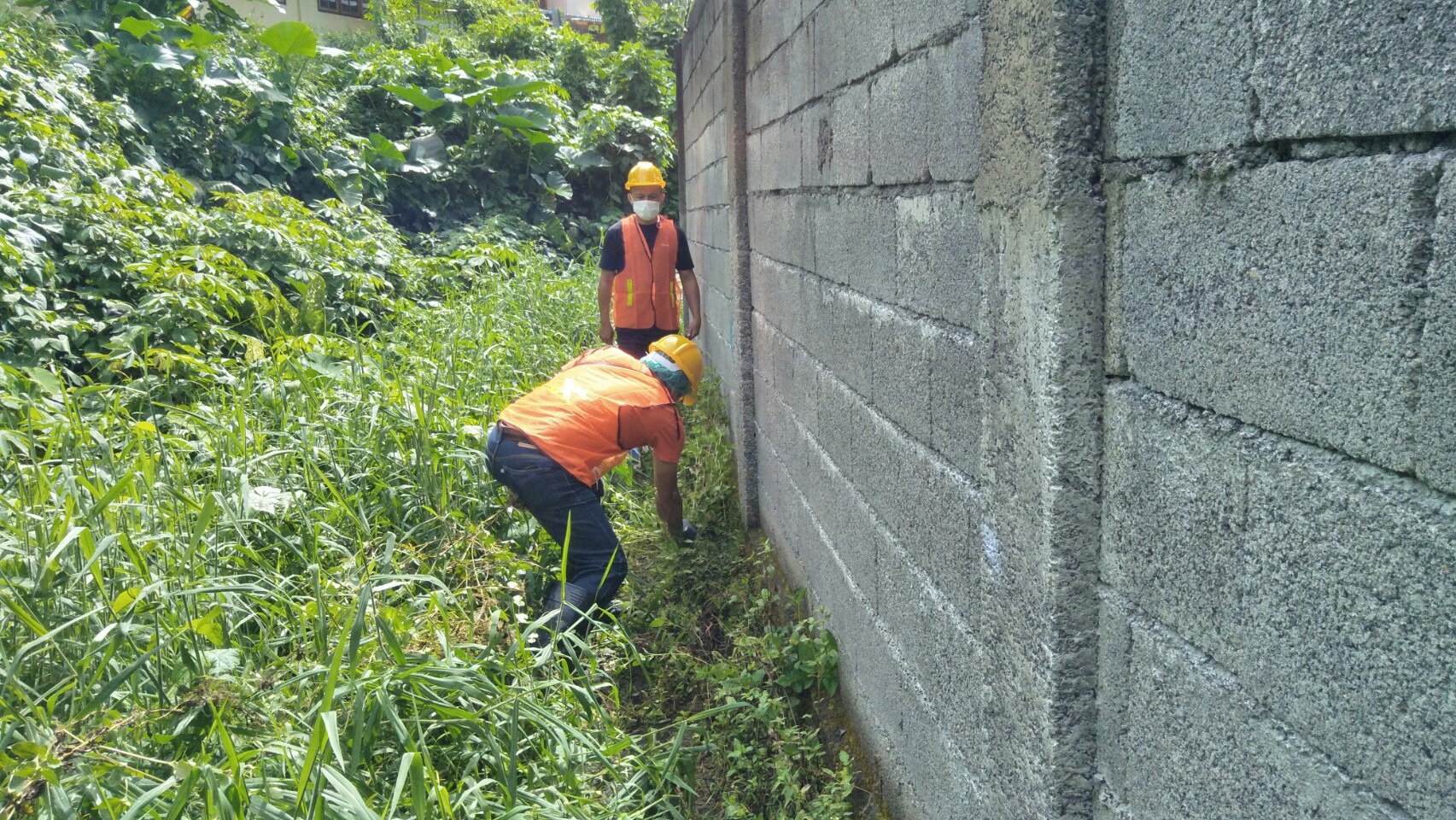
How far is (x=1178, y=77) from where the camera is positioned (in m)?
1.05

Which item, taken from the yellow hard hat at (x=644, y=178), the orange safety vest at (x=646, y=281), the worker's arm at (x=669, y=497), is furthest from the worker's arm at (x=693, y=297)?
the worker's arm at (x=669, y=497)

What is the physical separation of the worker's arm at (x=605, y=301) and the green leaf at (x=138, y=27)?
19.9ft

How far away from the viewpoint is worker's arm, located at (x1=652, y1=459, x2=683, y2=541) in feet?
13.3

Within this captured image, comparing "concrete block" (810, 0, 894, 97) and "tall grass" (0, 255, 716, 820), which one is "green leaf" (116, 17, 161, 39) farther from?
"concrete block" (810, 0, 894, 97)

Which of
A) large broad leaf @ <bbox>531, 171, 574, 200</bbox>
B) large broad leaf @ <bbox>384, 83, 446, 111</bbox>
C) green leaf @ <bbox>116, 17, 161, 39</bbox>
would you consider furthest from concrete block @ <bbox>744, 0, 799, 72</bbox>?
large broad leaf @ <bbox>384, 83, 446, 111</bbox>

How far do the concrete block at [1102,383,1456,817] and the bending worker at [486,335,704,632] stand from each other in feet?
8.41

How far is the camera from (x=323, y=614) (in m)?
2.49

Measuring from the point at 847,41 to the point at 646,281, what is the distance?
3782 mm

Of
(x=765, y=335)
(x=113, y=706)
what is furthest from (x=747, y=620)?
(x=113, y=706)

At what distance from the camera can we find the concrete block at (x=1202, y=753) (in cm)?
90

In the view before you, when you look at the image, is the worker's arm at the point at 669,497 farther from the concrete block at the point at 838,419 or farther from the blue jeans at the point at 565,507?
the concrete block at the point at 838,419

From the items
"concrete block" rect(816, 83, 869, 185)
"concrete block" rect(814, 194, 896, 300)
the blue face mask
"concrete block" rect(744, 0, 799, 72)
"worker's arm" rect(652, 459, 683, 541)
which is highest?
"concrete block" rect(744, 0, 799, 72)

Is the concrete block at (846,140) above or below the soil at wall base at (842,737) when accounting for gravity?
above

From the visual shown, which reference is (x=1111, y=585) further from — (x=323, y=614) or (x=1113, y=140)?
(x=323, y=614)
